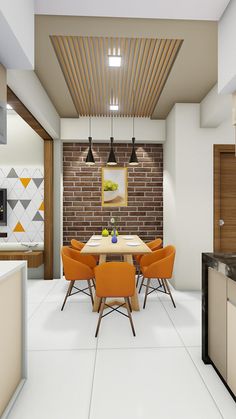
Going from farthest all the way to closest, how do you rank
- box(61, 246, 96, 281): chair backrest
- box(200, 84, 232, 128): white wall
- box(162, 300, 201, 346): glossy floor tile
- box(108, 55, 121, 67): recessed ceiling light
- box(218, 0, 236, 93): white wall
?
box(200, 84, 232, 128): white wall → box(61, 246, 96, 281): chair backrest → box(108, 55, 121, 67): recessed ceiling light → box(162, 300, 201, 346): glossy floor tile → box(218, 0, 236, 93): white wall

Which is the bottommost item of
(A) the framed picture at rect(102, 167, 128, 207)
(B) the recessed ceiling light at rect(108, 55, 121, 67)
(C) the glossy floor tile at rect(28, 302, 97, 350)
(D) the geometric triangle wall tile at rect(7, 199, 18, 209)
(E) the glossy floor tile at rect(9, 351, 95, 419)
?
(E) the glossy floor tile at rect(9, 351, 95, 419)

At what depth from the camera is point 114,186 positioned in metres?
5.21

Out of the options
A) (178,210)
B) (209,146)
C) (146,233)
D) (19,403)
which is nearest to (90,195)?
(146,233)

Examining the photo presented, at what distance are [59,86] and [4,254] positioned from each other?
A: 2.86 m

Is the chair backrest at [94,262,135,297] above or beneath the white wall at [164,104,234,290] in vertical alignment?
beneath

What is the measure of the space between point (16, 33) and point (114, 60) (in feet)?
4.57

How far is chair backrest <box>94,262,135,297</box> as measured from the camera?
2701mm

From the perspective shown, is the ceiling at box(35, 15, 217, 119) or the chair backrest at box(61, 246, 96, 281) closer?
the ceiling at box(35, 15, 217, 119)

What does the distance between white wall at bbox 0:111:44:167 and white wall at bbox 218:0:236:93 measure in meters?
3.54

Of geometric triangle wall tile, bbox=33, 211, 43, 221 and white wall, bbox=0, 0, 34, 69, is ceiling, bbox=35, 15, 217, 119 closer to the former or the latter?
white wall, bbox=0, 0, 34, 69

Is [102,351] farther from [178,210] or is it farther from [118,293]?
[178,210]

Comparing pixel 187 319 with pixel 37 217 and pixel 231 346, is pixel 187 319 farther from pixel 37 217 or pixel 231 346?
pixel 37 217

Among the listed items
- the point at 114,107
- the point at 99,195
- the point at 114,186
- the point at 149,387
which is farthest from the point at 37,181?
the point at 149,387

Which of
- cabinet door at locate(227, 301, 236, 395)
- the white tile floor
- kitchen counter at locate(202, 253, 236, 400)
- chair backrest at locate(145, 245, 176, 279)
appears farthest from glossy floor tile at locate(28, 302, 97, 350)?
cabinet door at locate(227, 301, 236, 395)
